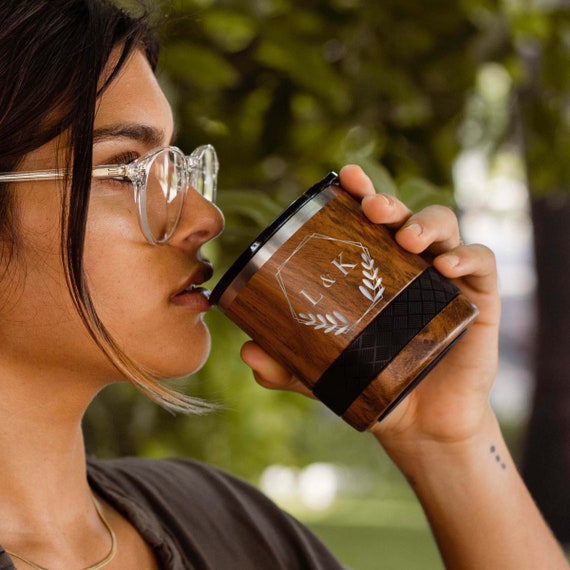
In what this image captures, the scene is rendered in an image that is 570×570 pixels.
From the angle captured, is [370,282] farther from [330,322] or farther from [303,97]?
[303,97]

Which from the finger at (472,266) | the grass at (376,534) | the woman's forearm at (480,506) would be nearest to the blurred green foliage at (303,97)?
the finger at (472,266)

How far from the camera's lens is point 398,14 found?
1.96m

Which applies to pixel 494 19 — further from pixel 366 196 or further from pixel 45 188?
pixel 45 188

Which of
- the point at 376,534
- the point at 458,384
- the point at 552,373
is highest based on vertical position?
the point at 458,384

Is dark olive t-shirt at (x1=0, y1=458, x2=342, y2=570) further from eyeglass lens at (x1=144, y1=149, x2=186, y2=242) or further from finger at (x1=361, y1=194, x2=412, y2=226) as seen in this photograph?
finger at (x1=361, y1=194, x2=412, y2=226)

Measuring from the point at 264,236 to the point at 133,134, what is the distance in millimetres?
262

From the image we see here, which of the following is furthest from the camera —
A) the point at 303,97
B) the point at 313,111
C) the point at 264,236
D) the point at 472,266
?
the point at 313,111

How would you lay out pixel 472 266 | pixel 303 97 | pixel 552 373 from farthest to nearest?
pixel 552 373 < pixel 303 97 < pixel 472 266

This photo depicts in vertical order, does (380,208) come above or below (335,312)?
above

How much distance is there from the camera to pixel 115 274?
47.6 inches

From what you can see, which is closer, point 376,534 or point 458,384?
point 458,384

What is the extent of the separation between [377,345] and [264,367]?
24cm

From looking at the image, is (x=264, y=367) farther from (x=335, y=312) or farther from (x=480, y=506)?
(x=480, y=506)

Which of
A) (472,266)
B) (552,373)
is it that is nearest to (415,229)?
(472,266)
